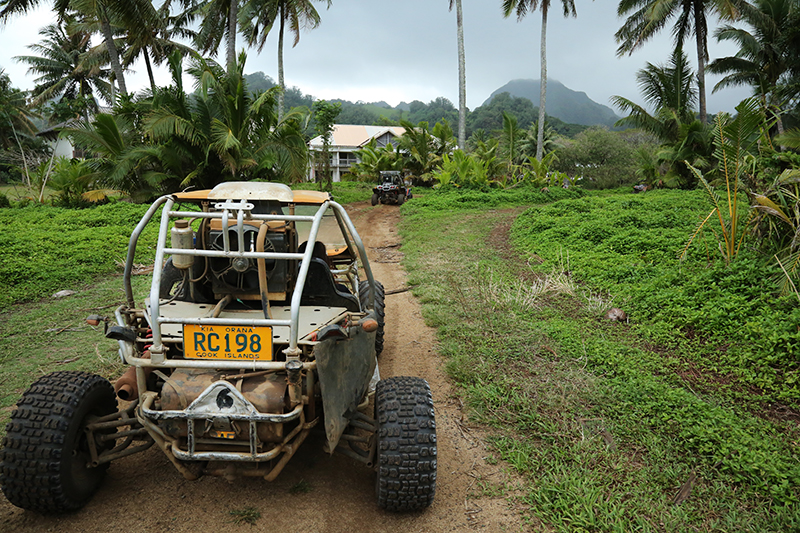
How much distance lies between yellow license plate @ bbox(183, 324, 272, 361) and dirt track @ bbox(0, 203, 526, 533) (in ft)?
3.12

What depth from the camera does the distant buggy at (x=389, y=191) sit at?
2050 centimetres

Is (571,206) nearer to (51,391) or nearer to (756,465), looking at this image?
(756,465)

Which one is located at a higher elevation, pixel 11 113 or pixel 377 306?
pixel 11 113

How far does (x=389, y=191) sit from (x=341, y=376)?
17986mm

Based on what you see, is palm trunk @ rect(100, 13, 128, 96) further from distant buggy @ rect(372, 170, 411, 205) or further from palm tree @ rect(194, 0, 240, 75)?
distant buggy @ rect(372, 170, 411, 205)

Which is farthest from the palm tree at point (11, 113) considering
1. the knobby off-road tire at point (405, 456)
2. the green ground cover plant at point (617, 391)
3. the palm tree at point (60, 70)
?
the knobby off-road tire at point (405, 456)

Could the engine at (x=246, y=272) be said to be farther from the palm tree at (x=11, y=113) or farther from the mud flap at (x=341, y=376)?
the palm tree at (x=11, y=113)

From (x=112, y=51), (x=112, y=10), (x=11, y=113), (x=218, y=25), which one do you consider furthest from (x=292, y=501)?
(x=11, y=113)

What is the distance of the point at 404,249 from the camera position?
36.7ft

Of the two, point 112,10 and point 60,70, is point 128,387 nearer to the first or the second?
point 112,10

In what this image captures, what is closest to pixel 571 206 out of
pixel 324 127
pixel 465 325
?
pixel 465 325

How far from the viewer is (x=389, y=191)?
67.3 feet

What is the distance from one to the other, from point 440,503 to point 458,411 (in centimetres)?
116

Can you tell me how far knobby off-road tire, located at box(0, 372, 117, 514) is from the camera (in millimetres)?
2695
